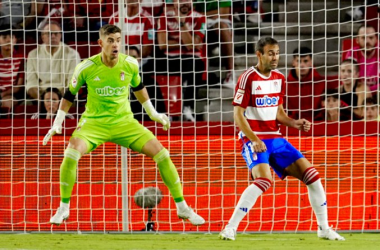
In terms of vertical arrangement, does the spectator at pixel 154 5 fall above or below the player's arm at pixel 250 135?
above

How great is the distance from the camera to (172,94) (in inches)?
439

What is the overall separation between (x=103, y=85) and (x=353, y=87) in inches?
154

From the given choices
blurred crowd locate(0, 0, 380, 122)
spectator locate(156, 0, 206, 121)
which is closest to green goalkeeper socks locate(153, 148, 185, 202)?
blurred crowd locate(0, 0, 380, 122)

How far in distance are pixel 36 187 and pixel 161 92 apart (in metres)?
2.23

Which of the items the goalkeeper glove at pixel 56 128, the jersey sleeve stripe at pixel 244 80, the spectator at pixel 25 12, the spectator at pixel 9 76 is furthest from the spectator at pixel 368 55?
the goalkeeper glove at pixel 56 128

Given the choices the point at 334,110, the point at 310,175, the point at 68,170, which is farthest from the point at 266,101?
the point at 334,110

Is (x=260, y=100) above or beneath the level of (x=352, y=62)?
beneath

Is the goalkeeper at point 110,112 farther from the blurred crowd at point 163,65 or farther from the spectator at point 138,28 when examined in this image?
the spectator at point 138,28

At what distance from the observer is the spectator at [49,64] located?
1052 cm

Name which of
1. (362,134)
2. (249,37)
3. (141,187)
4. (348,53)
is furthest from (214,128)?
(249,37)

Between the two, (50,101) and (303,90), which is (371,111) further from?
(50,101)

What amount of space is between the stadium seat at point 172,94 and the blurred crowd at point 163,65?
2 cm

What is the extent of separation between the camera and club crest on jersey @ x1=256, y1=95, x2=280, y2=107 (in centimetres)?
785

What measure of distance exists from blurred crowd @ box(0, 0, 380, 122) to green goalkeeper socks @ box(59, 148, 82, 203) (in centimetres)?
197
